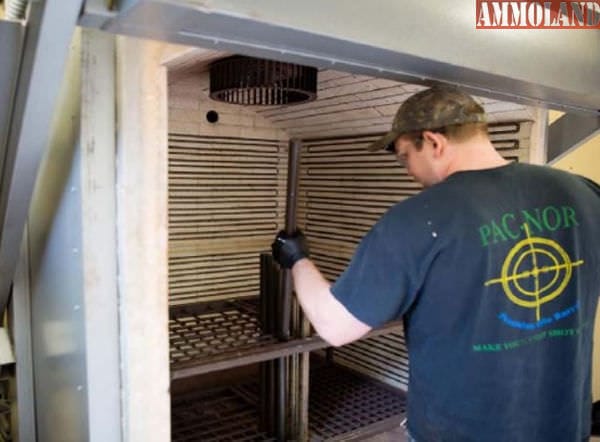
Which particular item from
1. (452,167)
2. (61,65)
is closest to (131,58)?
(61,65)

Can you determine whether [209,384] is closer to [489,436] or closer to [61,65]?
[489,436]

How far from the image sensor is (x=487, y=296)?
1.42 m

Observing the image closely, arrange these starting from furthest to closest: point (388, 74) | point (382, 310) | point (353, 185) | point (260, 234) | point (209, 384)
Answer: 1. point (260, 234)
2. point (353, 185)
3. point (209, 384)
4. point (388, 74)
5. point (382, 310)

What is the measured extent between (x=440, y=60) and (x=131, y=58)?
96 centimetres

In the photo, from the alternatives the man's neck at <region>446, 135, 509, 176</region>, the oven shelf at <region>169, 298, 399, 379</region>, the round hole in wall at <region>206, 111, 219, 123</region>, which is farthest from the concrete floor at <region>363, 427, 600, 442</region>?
the round hole in wall at <region>206, 111, 219, 123</region>

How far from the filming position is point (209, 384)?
12.3 feet

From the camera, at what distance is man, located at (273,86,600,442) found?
141 centimetres

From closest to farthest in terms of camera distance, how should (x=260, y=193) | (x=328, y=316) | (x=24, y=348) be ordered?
(x=328, y=316)
(x=24, y=348)
(x=260, y=193)

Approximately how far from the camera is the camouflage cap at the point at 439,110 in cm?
152

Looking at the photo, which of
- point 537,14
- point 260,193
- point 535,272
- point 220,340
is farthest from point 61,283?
point 260,193

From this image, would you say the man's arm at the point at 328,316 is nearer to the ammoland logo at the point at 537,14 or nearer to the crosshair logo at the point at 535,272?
the crosshair logo at the point at 535,272

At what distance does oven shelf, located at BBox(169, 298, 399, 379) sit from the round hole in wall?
5.03 ft

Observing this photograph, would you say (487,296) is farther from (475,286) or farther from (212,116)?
(212,116)

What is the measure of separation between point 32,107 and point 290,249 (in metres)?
1.06
